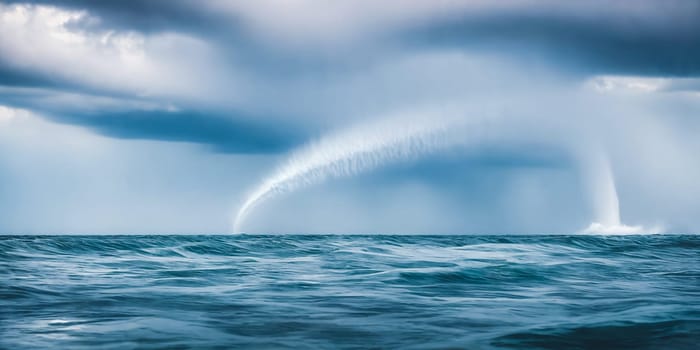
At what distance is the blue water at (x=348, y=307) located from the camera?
11086mm

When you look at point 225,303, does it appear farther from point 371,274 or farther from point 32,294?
point 371,274

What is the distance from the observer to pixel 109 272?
24469 millimetres

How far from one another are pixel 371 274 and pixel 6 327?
1462 cm

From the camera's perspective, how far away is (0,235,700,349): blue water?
1109 centimetres

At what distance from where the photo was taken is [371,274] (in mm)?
24141

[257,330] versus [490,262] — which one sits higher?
[490,262]

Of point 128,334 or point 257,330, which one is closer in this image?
point 128,334

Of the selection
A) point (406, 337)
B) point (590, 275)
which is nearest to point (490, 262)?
point (590, 275)

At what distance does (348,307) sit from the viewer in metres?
15.1

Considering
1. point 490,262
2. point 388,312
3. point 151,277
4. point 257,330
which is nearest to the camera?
point 257,330

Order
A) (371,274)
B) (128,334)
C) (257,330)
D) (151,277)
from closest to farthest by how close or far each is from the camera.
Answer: (128,334) → (257,330) → (151,277) → (371,274)

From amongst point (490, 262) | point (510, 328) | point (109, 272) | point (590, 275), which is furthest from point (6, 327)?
point (490, 262)

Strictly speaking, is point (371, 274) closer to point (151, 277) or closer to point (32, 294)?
point (151, 277)

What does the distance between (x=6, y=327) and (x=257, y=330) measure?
16.1 feet
